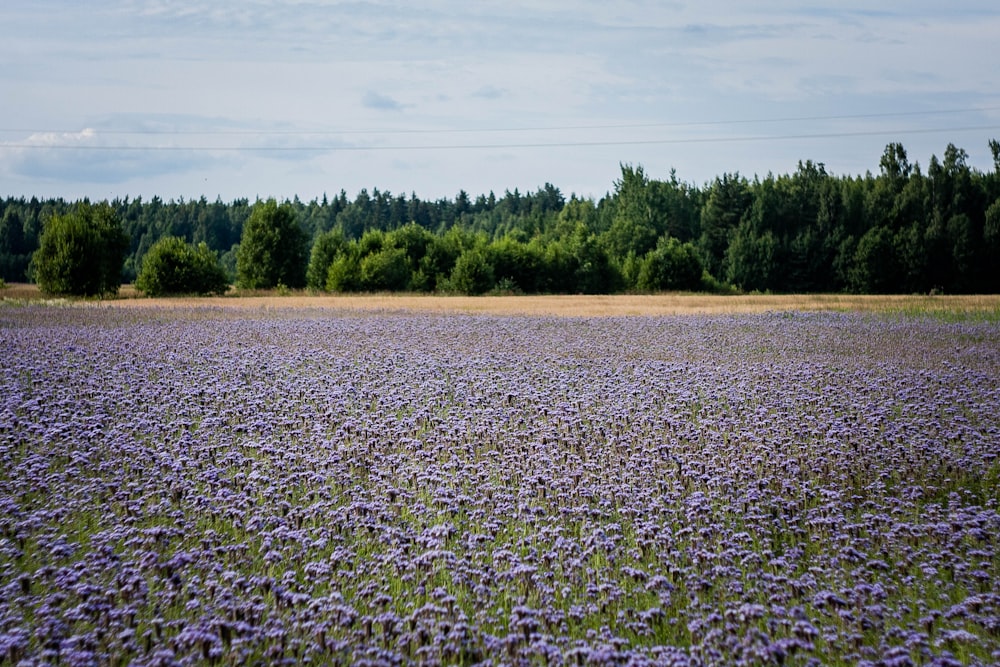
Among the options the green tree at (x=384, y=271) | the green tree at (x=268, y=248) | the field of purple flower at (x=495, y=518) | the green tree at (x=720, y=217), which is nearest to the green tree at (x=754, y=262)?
the green tree at (x=720, y=217)

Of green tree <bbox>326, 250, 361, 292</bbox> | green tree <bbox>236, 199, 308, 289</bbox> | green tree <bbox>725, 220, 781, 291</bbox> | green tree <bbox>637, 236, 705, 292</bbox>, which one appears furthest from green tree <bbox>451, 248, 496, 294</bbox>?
green tree <bbox>725, 220, 781, 291</bbox>

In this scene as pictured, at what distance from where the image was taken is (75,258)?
49.2 m

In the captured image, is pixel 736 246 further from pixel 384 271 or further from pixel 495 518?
pixel 495 518

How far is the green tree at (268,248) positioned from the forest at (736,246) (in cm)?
15

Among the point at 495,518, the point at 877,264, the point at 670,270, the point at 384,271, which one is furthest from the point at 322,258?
the point at 495,518

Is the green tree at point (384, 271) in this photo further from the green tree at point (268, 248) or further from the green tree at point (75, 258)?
the green tree at point (75, 258)

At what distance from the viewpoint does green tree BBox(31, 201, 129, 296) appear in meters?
49.0

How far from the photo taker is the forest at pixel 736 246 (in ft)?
205

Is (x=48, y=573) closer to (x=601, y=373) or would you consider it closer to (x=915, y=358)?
(x=601, y=373)

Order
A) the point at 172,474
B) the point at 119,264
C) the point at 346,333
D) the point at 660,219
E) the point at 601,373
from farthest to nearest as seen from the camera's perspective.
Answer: the point at 660,219, the point at 119,264, the point at 346,333, the point at 601,373, the point at 172,474

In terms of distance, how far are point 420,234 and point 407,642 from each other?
209 feet

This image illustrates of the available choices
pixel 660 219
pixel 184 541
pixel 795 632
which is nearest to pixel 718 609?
pixel 795 632

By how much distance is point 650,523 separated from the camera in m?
5.96

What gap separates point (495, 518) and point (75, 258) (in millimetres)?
49667
